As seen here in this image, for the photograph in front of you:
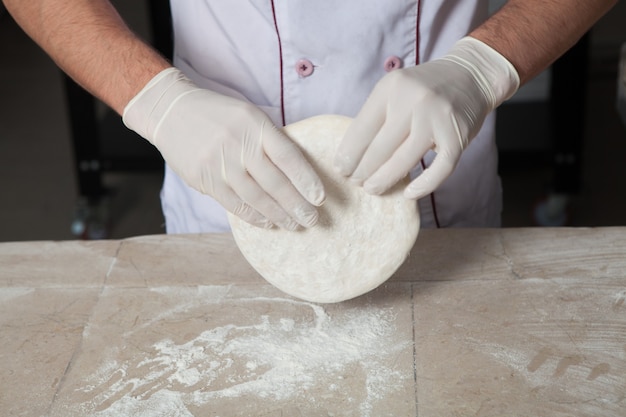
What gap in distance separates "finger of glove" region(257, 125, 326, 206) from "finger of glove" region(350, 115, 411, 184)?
0.30 ft

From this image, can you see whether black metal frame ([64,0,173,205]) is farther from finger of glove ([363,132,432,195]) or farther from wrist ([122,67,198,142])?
finger of glove ([363,132,432,195])

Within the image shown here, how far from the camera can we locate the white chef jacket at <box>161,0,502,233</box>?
168 cm

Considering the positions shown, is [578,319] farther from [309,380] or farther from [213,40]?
[213,40]

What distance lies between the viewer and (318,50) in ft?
5.60

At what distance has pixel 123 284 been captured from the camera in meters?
1.69

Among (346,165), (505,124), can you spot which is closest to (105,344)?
(346,165)

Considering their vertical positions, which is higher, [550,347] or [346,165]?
[346,165]

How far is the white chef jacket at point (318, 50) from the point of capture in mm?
1679

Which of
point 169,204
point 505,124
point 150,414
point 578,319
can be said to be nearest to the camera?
point 150,414

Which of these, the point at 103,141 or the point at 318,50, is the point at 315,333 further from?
the point at 103,141

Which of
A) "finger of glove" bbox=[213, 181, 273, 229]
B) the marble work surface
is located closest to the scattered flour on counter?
the marble work surface

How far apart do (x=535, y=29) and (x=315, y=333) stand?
2.48 ft

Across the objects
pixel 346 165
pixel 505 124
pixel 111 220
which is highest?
pixel 346 165

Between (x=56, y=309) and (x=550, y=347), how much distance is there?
94cm
